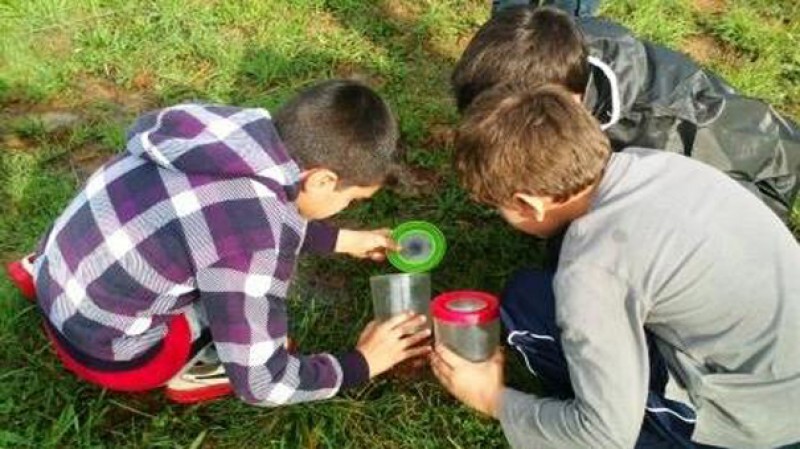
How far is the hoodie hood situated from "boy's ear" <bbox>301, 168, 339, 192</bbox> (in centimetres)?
4

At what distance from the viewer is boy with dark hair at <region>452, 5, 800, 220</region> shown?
253 centimetres

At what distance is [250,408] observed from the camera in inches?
101

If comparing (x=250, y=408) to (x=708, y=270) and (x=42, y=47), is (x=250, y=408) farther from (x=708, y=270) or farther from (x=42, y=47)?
(x=42, y=47)

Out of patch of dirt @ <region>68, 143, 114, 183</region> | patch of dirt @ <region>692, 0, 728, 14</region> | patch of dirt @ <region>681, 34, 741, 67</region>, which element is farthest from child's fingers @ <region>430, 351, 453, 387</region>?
patch of dirt @ <region>692, 0, 728, 14</region>

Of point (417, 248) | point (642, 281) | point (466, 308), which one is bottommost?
point (417, 248)

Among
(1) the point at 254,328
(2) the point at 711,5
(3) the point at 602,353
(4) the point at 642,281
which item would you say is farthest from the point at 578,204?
(2) the point at 711,5

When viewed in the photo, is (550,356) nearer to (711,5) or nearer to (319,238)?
(319,238)

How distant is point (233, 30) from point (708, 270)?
9.29 ft

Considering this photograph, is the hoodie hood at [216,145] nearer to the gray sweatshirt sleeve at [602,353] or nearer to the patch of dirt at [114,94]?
the gray sweatshirt sleeve at [602,353]

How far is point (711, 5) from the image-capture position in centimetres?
437

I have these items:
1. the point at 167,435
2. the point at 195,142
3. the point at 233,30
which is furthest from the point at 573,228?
the point at 233,30

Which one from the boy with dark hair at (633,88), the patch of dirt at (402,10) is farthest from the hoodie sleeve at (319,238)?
the patch of dirt at (402,10)

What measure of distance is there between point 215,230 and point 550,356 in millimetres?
974

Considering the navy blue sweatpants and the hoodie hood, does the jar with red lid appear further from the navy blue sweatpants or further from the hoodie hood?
the hoodie hood
